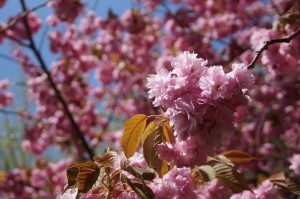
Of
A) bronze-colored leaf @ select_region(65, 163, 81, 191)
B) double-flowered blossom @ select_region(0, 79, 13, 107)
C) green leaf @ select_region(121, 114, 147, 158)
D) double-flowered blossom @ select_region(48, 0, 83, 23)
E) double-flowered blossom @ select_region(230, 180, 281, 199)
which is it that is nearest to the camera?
bronze-colored leaf @ select_region(65, 163, 81, 191)

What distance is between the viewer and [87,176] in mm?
1409

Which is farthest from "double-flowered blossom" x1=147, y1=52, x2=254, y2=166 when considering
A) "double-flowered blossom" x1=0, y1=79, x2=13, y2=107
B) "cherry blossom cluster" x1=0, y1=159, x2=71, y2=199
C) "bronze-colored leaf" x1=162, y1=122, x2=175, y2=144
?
"double-flowered blossom" x1=0, y1=79, x2=13, y2=107

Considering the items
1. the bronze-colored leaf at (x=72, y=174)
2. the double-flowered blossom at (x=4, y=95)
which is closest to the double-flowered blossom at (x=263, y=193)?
the bronze-colored leaf at (x=72, y=174)

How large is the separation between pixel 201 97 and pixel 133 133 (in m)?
0.32

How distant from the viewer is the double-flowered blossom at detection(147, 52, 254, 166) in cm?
132

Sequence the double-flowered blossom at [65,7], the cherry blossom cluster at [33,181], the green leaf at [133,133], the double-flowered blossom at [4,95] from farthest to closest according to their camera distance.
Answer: the double-flowered blossom at [4,95], the cherry blossom cluster at [33,181], the double-flowered blossom at [65,7], the green leaf at [133,133]

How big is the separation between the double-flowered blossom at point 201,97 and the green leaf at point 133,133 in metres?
0.15

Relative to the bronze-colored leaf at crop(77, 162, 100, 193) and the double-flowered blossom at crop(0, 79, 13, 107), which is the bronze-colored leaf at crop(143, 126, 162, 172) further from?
the double-flowered blossom at crop(0, 79, 13, 107)

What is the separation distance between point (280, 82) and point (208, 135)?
4.64 meters

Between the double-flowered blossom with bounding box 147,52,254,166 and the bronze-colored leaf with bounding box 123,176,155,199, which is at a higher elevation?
the double-flowered blossom with bounding box 147,52,254,166

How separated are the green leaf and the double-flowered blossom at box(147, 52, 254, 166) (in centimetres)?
15

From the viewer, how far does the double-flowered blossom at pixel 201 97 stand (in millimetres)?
1317

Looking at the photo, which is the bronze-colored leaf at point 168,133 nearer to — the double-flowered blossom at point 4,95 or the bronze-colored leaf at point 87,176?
the bronze-colored leaf at point 87,176

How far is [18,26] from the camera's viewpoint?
5.96 m
